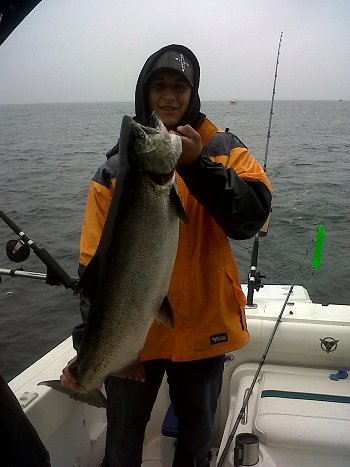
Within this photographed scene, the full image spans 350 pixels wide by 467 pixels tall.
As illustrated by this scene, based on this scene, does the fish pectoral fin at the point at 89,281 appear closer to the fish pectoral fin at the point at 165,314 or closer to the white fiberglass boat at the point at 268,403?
the fish pectoral fin at the point at 165,314

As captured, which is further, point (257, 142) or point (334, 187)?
point (257, 142)

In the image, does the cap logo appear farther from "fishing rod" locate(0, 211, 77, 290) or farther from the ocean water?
the ocean water

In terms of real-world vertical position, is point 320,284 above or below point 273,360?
below

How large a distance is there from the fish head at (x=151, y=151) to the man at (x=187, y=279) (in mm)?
566

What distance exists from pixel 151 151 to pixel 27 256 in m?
2.19

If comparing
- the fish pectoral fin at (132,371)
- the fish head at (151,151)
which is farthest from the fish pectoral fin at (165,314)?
the fish head at (151,151)

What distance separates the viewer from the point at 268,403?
11.5ft

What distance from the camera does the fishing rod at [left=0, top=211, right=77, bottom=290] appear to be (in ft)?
10.9

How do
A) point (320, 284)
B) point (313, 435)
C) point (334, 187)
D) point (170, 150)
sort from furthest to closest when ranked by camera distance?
point (334, 187) < point (320, 284) < point (313, 435) < point (170, 150)

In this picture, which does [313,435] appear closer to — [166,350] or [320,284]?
[166,350]

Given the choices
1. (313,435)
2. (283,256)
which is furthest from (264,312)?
(283,256)

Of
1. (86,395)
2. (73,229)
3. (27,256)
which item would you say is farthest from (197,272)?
(73,229)

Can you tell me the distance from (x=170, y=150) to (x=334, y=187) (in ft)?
52.0

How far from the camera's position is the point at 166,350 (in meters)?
2.64
